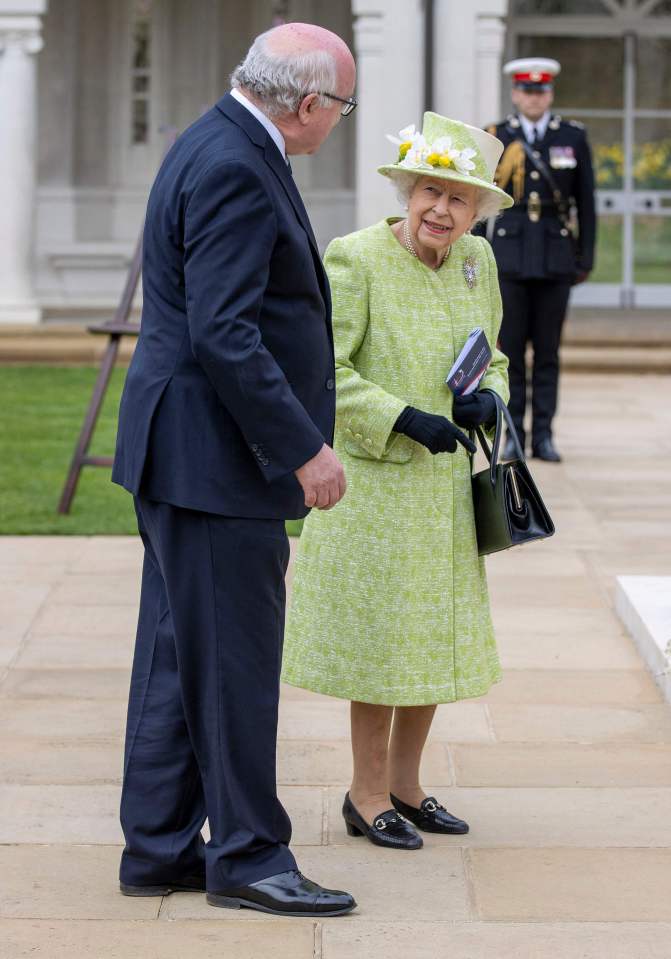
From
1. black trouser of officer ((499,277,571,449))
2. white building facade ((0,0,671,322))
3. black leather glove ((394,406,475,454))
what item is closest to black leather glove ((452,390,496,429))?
black leather glove ((394,406,475,454))

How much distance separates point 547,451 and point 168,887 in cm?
605

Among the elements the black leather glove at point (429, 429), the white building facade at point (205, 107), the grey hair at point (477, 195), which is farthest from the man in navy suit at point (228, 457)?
the white building facade at point (205, 107)

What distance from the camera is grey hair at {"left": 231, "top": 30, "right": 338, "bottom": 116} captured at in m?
3.17

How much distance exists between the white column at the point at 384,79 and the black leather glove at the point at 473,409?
948cm

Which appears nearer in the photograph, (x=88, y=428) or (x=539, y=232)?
(x=88, y=428)

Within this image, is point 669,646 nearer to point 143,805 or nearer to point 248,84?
point 143,805

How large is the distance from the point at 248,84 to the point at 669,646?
2.53 metres

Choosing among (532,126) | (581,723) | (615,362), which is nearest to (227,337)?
Result: (581,723)

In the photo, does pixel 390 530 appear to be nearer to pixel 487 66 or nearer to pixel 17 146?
pixel 487 66

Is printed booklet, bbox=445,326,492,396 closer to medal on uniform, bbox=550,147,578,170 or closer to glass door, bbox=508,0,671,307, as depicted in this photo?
medal on uniform, bbox=550,147,578,170

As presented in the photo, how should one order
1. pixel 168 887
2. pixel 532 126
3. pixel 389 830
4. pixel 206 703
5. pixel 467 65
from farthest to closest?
pixel 467 65
pixel 532 126
pixel 389 830
pixel 168 887
pixel 206 703

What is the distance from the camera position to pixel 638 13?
1625cm

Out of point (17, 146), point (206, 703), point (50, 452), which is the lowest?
point (50, 452)

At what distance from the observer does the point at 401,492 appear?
148 inches
